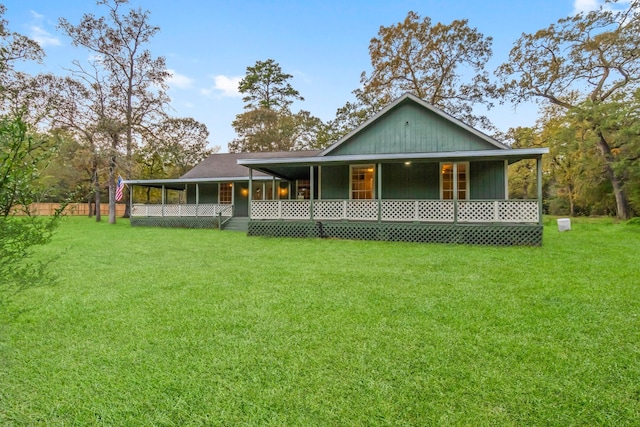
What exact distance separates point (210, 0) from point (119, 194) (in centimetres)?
1232

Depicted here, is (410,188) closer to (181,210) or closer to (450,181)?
(450,181)

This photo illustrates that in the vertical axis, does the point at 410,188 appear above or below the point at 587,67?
below

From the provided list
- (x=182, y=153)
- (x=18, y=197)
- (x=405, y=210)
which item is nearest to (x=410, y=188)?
(x=405, y=210)

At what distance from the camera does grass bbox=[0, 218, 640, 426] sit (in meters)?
2.09

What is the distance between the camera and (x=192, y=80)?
21.7m

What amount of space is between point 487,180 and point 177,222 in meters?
15.4

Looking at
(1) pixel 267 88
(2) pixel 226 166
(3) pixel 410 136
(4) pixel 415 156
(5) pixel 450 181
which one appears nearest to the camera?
(4) pixel 415 156

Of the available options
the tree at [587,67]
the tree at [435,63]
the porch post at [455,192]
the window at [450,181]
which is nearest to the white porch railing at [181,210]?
the window at [450,181]

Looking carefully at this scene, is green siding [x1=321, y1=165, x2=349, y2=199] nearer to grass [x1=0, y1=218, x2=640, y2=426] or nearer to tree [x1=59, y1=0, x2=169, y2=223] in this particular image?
grass [x1=0, y1=218, x2=640, y2=426]

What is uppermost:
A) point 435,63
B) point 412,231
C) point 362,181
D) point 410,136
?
point 435,63

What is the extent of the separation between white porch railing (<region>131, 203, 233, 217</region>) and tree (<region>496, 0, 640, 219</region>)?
21425mm

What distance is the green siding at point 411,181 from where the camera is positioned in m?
12.0

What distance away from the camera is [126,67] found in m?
21.0

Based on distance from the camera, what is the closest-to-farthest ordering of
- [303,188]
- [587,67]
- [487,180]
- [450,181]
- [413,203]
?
[413,203] < [487,180] < [450,181] < [303,188] < [587,67]
